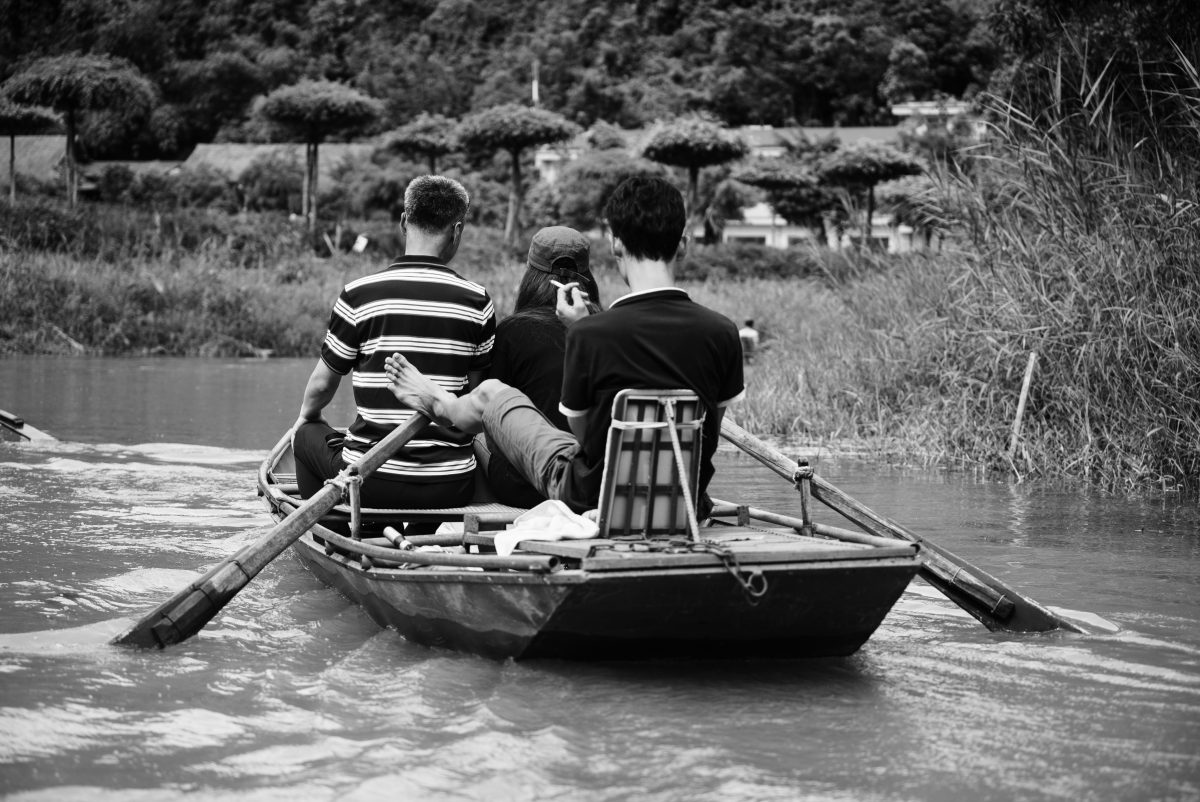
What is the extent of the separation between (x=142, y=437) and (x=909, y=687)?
858 cm

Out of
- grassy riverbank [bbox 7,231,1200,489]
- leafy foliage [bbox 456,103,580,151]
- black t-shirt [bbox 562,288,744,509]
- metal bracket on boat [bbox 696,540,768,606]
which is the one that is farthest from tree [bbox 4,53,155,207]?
metal bracket on boat [bbox 696,540,768,606]

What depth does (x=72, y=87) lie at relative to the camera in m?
29.0

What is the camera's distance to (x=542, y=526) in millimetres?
4656

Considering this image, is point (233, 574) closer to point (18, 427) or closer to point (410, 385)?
point (410, 385)

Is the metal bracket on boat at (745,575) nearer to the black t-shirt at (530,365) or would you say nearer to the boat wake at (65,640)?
the black t-shirt at (530,365)

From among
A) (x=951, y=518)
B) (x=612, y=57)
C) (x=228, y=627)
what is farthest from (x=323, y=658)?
(x=612, y=57)

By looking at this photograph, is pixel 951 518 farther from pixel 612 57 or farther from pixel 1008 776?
pixel 612 57

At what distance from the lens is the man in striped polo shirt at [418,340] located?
5.38m

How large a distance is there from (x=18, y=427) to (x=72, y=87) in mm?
20670

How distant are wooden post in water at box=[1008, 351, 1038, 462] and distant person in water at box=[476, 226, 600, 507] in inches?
173

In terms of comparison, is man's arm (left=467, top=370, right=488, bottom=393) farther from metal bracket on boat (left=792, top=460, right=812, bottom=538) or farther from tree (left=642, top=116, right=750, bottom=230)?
tree (left=642, top=116, right=750, bottom=230)

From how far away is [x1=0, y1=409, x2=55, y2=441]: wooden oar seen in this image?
10320 millimetres

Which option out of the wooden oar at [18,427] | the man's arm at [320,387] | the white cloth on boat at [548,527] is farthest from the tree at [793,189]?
the white cloth on boat at [548,527]

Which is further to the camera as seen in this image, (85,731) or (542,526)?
(542,526)
